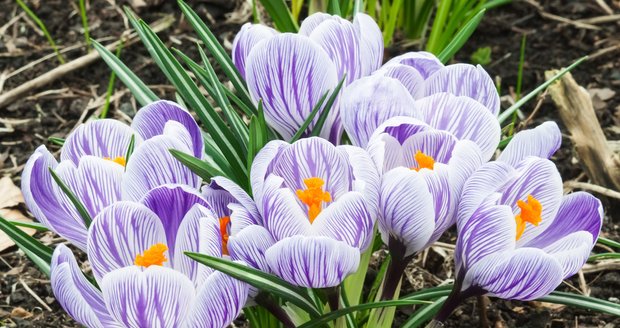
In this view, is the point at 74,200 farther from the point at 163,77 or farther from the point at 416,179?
the point at 163,77

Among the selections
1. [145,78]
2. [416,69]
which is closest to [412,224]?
[416,69]

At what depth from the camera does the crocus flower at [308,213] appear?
3.96 ft

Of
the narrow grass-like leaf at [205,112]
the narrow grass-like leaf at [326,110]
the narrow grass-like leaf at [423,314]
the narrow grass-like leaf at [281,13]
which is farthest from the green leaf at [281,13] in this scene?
the narrow grass-like leaf at [423,314]

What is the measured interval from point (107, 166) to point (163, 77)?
5.27 ft

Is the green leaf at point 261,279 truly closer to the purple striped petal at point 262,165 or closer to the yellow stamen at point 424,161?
the purple striped petal at point 262,165

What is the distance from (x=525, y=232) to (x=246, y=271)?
44cm

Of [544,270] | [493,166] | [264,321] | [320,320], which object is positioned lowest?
[264,321]

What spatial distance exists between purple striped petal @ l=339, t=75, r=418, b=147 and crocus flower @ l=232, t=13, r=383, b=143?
0.08 metres

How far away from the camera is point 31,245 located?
149 cm

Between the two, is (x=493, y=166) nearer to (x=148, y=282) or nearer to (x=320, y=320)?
(x=320, y=320)

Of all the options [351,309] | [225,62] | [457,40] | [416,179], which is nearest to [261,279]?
[351,309]

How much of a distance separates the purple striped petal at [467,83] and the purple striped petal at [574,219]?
213mm

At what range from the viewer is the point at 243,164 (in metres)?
1.58

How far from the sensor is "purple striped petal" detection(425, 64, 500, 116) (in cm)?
147
